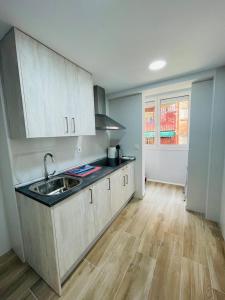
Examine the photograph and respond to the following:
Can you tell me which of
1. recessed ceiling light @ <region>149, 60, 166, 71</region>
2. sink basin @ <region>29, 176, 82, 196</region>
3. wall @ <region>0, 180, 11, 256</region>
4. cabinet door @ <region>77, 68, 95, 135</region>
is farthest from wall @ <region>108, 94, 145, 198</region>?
wall @ <region>0, 180, 11, 256</region>

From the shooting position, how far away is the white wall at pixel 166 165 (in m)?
3.28

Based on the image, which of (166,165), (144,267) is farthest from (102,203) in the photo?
(166,165)

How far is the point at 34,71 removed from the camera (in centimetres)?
119

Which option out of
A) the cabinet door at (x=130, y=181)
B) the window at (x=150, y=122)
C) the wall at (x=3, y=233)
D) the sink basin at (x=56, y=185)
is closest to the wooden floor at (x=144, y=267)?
the wall at (x=3, y=233)

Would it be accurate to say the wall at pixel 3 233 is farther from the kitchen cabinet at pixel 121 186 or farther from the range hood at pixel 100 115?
the range hood at pixel 100 115

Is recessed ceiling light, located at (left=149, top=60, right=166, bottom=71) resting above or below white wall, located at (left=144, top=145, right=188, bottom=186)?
above

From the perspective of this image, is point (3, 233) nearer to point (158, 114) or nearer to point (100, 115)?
point (100, 115)

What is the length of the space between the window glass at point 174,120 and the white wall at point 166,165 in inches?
10.8

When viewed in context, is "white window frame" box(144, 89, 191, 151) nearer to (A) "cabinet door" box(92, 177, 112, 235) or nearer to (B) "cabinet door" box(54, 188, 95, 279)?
(A) "cabinet door" box(92, 177, 112, 235)

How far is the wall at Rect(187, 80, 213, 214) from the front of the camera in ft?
6.74

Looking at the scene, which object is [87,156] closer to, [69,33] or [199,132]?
[69,33]

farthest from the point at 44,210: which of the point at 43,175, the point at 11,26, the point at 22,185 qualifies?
the point at 11,26

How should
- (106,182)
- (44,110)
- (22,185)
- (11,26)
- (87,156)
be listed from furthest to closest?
1. (87,156)
2. (106,182)
3. (22,185)
4. (44,110)
5. (11,26)

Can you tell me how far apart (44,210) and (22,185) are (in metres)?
0.55
